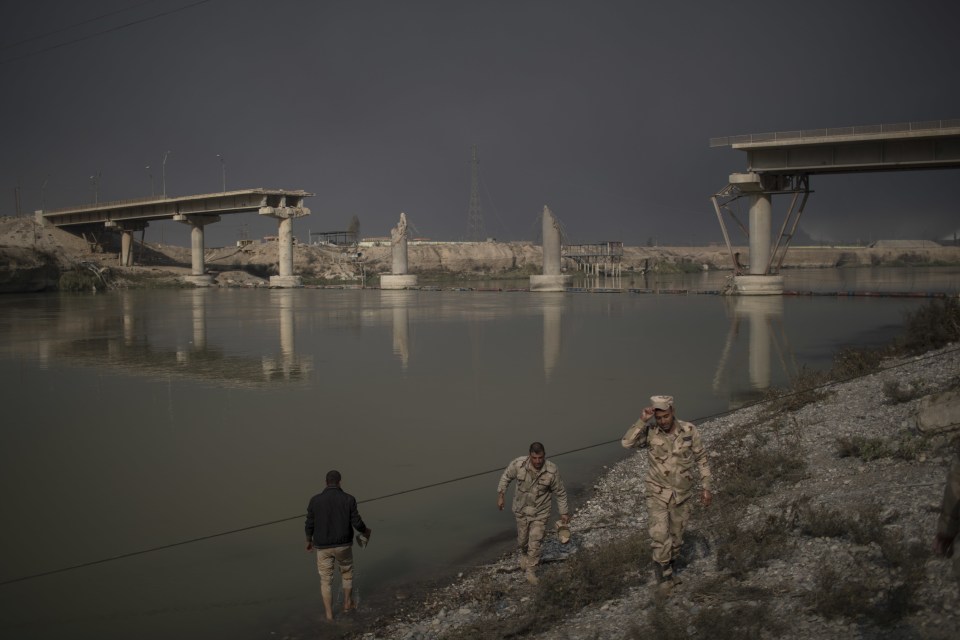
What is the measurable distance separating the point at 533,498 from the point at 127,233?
98.4 m

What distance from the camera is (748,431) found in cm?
1248

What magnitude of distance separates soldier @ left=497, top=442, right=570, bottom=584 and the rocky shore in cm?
29

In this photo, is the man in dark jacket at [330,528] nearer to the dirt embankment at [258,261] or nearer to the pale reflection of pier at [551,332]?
the pale reflection of pier at [551,332]

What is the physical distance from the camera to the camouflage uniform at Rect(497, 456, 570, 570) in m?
7.58

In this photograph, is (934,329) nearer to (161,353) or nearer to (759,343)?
(759,343)

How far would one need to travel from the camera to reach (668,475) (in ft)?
23.4

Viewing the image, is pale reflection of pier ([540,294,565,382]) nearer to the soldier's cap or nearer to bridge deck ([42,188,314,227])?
the soldier's cap

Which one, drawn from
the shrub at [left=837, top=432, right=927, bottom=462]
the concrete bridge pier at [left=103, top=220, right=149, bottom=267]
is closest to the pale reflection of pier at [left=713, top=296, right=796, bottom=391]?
the shrub at [left=837, top=432, right=927, bottom=462]

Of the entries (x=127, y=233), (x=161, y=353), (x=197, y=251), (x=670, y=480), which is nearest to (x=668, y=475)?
(x=670, y=480)

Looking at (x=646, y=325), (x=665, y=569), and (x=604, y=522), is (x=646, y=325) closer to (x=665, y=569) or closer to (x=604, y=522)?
(x=604, y=522)

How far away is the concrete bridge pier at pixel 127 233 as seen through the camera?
94250mm

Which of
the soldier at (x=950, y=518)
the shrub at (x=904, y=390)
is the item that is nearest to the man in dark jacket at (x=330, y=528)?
the soldier at (x=950, y=518)

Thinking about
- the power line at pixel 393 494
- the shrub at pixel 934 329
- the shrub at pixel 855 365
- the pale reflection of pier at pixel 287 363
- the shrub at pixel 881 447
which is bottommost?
the power line at pixel 393 494

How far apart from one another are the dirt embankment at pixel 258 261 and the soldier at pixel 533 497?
73.0 metres
